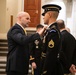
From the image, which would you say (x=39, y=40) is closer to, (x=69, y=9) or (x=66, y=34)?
(x=66, y=34)

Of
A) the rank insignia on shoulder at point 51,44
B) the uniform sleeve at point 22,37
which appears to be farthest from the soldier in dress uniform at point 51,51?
the uniform sleeve at point 22,37

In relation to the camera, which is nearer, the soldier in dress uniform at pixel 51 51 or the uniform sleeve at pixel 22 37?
the soldier in dress uniform at pixel 51 51

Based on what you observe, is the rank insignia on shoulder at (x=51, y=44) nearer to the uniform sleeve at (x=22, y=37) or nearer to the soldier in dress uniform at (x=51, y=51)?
the soldier in dress uniform at (x=51, y=51)

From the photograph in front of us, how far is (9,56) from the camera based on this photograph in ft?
11.6

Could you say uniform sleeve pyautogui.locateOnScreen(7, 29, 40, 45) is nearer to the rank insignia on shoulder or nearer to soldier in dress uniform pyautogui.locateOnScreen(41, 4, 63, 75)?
soldier in dress uniform pyautogui.locateOnScreen(41, 4, 63, 75)

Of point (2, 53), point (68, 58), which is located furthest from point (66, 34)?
point (2, 53)

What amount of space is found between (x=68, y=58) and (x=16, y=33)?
36.0 inches

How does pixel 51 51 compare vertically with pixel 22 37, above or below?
below

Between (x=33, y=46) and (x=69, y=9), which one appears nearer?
(x=33, y=46)

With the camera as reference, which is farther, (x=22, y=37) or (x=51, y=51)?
(x=22, y=37)

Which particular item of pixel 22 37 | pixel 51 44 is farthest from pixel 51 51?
pixel 22 37

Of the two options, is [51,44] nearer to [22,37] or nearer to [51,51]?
[51,51]

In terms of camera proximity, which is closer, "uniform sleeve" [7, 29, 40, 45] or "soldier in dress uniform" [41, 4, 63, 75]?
"soldier in dress uniform" [41, 4, 63, 75]

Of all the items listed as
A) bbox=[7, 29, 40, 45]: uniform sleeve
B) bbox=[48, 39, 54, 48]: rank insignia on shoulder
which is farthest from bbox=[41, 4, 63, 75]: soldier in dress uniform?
bbox=[7, 29, 40, 45]: uniform sleeve
